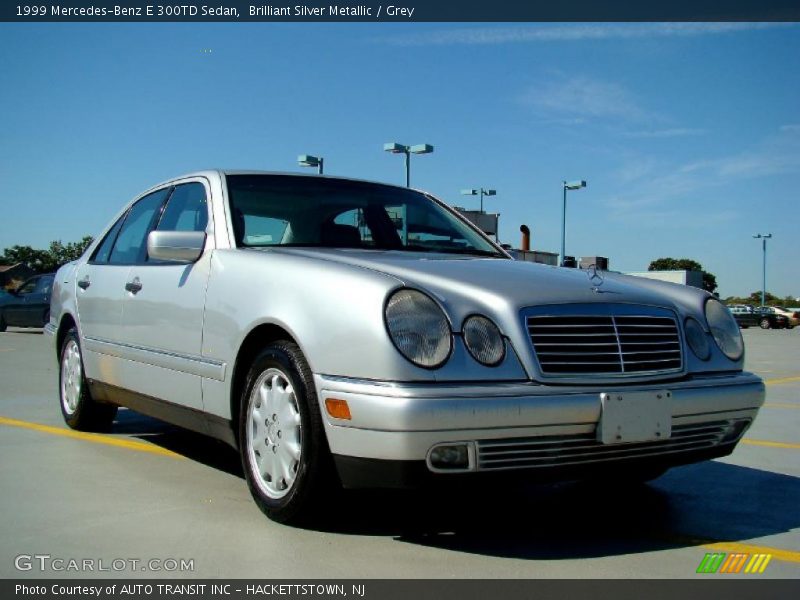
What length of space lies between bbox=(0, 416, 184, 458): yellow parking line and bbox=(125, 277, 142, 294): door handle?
1.01 metres

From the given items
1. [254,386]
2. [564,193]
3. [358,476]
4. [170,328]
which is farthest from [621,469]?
[564,193]

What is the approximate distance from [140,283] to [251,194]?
856 millimetres

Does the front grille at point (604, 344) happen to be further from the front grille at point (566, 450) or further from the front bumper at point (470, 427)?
the front grille at point (566, 450)

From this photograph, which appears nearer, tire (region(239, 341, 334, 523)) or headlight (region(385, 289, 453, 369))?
headlight (region(385, 289, 453, 369))

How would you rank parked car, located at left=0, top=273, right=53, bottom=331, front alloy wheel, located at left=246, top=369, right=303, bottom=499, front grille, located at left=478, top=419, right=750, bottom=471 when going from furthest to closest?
parked car, located at left=0, top=273, right=53, bottom=331
front alloy wheel, located at left=246, top=369, right=303, bottom=499
front grille, located at left=478, top=419, right=750, bottom=471

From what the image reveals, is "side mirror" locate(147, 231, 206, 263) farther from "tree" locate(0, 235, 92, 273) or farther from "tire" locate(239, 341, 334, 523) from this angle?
"tree" locate(0, 235, 92, 273)

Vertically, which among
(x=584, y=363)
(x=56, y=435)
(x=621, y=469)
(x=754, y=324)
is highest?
(x=584, y=363)

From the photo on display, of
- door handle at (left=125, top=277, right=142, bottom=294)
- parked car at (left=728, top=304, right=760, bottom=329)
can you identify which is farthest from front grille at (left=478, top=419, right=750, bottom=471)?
parked car at (left=728, top=304, right=760, bottom=329)

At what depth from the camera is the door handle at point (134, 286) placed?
4969 millimetres

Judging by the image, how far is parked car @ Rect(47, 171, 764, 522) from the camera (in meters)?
3.20

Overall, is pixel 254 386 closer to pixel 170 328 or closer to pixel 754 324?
pixel 170 328

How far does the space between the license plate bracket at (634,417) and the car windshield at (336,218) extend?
1608mm

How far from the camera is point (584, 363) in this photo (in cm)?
344

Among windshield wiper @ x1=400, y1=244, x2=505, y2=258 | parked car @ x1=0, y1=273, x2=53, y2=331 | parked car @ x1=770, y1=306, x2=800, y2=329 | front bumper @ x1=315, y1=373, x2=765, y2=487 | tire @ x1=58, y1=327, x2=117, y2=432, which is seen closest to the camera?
front bumper @ x1=315, y1=373, x2=765, y2=487
